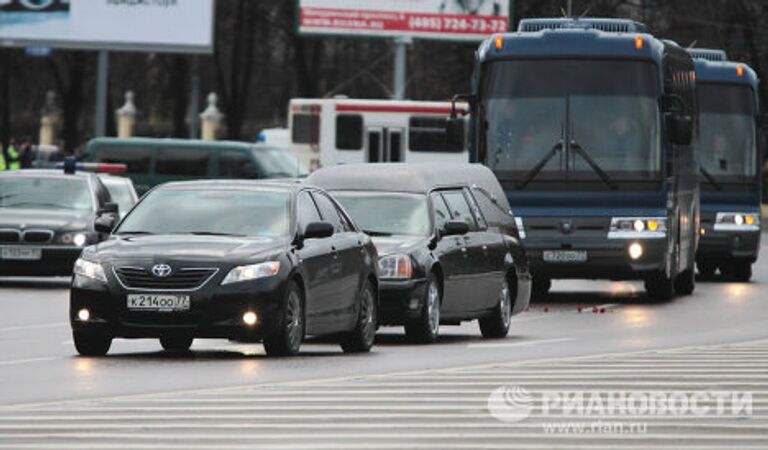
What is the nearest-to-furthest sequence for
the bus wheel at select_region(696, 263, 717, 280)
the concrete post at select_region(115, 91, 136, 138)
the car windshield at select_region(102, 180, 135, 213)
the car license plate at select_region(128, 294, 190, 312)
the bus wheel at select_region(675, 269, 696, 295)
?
1. the car license plate at select_region(128, 294, 190, 312)
2. the bus wheel at select_region(675, 269, 696, 295)
3. the car windshield at select_region(102, 180, 135, 213)
4. the bus wheel at select_region(696, 263, 717, 280)
5. the concrete post at select_region(115, 91, 136, 138)

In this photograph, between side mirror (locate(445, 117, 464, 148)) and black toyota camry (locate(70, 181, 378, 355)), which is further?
side mirror (locate(445, 117, 464, 148))

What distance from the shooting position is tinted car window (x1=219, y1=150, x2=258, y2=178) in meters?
52.7

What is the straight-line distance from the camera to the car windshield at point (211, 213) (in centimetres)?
1842

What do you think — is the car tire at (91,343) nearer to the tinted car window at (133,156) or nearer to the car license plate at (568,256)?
the car license plate at (568,256)

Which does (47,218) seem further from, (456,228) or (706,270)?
(706,270)

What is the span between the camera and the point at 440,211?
22.0m

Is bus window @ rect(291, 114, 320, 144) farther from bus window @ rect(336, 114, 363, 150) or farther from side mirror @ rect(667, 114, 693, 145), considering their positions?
side mirror @ rect(667, 114, 693, 145)

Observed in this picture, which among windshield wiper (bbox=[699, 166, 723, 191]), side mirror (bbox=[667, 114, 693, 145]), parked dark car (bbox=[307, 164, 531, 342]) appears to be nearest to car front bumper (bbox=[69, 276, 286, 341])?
parked dark car (bbox=[307, 164, 531, 342])

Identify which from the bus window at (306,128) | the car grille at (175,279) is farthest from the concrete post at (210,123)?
the car grille at (175,279)

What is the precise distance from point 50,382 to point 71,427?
148 inches

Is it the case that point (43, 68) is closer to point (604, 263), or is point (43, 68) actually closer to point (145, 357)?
point (604, 263)

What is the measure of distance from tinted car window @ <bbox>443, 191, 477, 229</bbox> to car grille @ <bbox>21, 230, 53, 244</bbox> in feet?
28.7

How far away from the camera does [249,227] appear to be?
1842 centimetres
